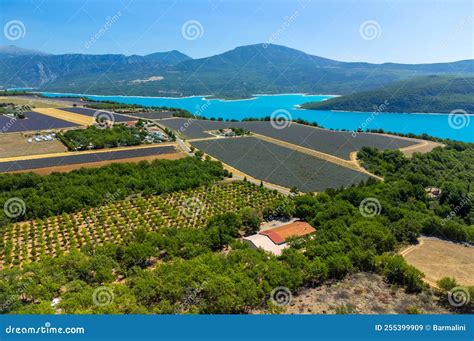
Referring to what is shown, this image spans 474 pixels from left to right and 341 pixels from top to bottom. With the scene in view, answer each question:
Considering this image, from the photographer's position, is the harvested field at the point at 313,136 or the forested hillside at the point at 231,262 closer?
the forested hillside at the point at 231,262

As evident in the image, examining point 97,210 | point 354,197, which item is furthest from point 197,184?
point 354,197

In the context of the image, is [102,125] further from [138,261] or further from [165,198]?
[138,261]

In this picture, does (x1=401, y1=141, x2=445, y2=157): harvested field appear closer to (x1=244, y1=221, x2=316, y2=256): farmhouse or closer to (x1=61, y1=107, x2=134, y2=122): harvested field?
(x1=244, y1=221, x2=316, y2=256): farmhouse

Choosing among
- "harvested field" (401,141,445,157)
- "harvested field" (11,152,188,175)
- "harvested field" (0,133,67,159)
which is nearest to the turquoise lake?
"harvested field" (401,141,445,157)

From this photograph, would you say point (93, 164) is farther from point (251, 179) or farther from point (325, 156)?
point (325, 156)

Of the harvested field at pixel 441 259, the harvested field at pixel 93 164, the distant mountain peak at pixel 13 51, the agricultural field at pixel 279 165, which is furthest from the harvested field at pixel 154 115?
the distant mountain peak at pixel 13 51

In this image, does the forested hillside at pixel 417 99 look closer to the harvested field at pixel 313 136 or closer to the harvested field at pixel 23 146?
the harvested field at pixel 313 136

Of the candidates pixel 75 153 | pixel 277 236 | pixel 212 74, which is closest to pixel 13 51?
pixel 212 74
